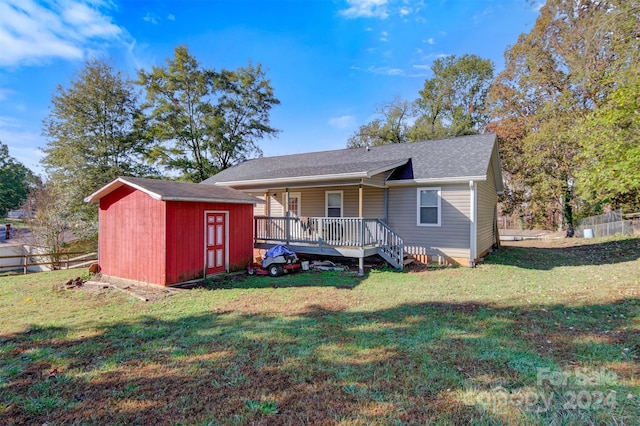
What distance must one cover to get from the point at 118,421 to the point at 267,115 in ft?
88.2

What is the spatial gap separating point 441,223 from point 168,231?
896 centimetres

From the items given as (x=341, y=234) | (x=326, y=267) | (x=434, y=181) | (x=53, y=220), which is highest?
(x=434, y=181)

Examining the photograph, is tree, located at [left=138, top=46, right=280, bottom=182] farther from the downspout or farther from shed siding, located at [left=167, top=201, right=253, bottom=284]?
the downspout

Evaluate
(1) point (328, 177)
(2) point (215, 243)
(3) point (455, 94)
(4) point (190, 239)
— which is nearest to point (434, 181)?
(1) point (328, 177)

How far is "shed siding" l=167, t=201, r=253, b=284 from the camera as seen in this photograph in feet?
27.5

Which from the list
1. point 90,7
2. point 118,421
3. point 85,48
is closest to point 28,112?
point 85,48

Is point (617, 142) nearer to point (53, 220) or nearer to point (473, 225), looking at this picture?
point (473, 225)

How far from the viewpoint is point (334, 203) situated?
1313cm

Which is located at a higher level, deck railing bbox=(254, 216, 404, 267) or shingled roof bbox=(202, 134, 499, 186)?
shingled roof bbox=(202, 134, 499, 186)

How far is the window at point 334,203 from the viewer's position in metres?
13.0

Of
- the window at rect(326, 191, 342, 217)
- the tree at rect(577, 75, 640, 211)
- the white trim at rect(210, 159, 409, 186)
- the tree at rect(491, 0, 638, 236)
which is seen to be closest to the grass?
the white trim at rect(210, 159, 409, 186)

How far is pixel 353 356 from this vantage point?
396 cm

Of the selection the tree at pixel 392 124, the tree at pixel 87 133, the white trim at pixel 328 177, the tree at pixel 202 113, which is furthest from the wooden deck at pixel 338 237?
the tree at pixel 392 124

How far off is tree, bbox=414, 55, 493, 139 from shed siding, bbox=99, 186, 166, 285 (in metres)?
24.9
